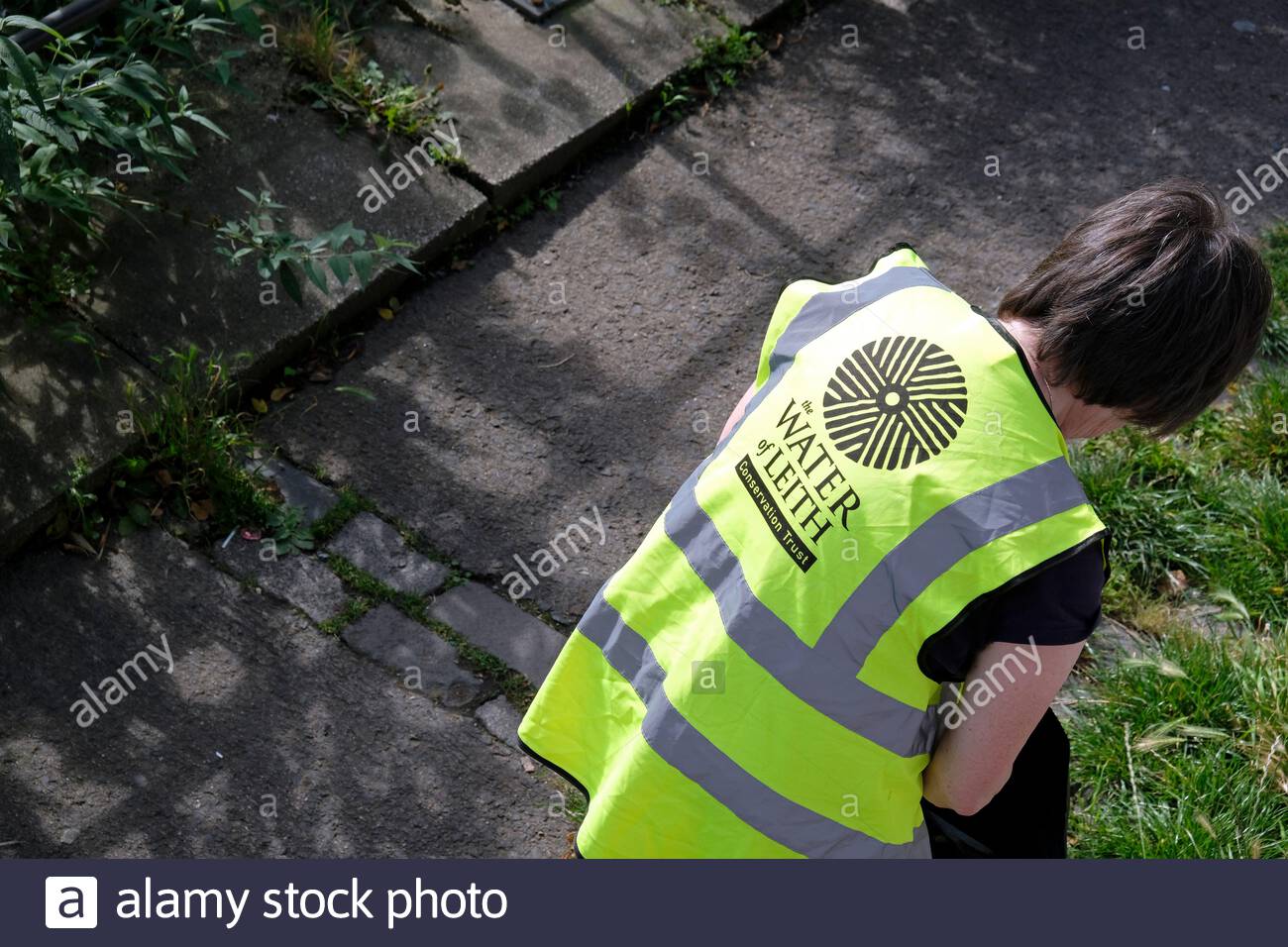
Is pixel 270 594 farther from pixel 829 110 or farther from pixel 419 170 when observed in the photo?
pixel 829 110

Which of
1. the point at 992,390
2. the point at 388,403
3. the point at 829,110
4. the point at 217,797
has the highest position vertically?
the point at 992,390

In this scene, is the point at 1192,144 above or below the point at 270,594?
above

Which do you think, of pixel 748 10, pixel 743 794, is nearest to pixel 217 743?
pixel 743 794

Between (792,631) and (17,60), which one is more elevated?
(17,60)

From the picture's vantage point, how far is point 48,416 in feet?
12.8

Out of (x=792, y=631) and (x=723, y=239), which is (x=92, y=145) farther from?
(x=792, y=631)

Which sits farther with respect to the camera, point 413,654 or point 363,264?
point 363,264

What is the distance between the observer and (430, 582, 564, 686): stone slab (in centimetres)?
374

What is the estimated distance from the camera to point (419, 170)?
4828 millimetres

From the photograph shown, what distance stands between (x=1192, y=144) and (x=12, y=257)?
4.42 m

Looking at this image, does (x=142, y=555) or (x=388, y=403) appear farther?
(x=388, y=403)

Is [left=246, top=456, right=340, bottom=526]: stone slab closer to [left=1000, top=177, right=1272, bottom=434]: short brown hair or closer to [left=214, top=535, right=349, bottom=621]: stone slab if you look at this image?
[left=214, top=535, right=349, bottom=621]: stone slab

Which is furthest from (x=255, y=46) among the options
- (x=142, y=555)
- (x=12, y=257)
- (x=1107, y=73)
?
(x=1107, y=73)

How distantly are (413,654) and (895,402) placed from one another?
208 cm
